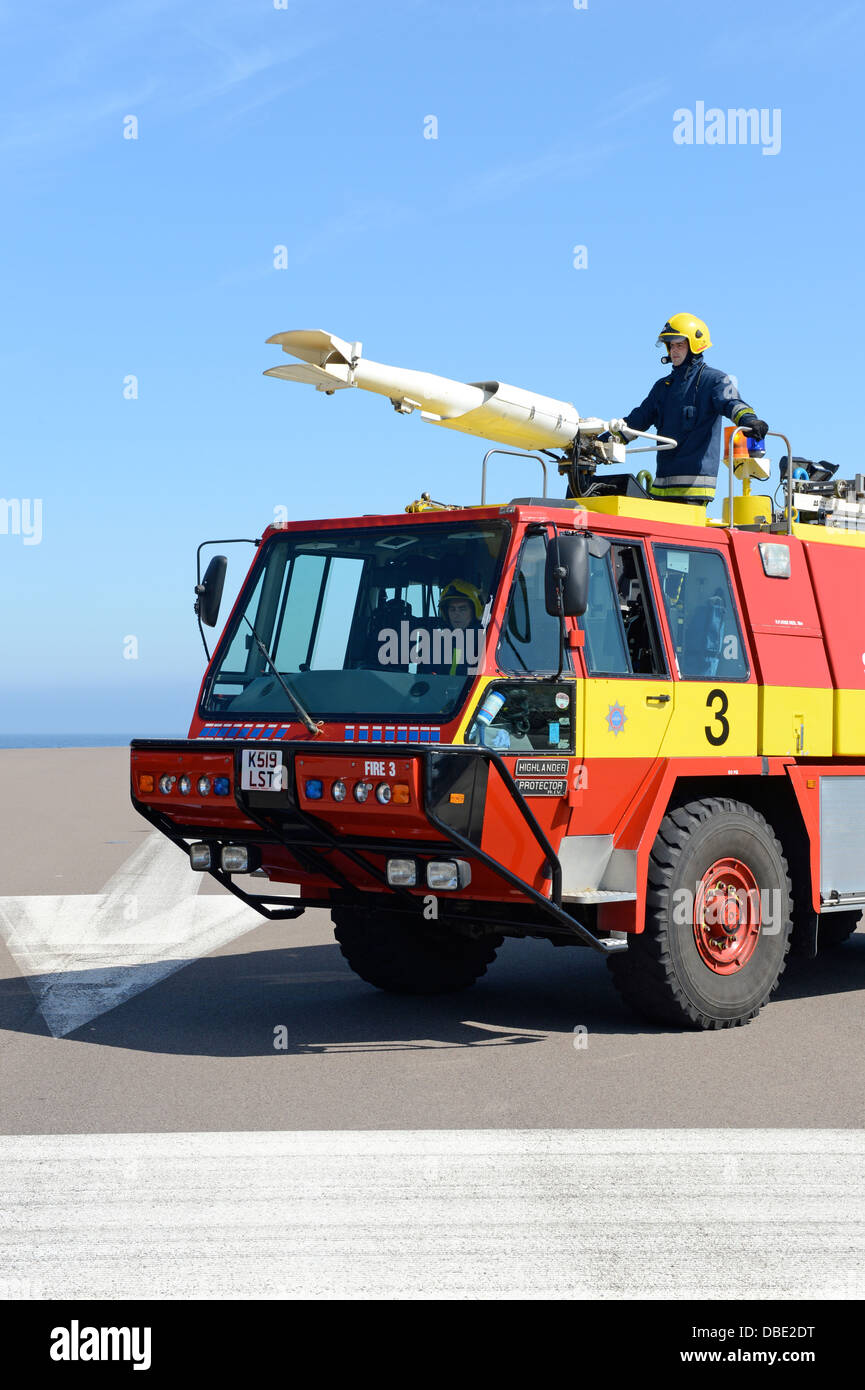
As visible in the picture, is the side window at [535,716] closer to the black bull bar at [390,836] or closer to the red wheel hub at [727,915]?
the black bull bar at [390,836]

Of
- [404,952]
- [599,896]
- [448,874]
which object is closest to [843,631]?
[599,896]

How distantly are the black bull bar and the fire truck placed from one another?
0.05 ft

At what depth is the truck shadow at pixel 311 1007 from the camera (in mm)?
8273

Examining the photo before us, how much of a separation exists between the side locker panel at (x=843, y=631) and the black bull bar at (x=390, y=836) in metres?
2.35

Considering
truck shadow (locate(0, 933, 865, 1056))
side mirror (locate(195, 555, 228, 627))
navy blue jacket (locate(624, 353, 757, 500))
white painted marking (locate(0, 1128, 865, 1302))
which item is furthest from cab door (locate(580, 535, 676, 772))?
white painted marking (locate(0, 1128, 865, 1302))

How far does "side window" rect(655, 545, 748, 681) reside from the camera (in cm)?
865

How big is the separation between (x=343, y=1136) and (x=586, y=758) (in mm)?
2404

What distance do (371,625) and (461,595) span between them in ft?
2.53

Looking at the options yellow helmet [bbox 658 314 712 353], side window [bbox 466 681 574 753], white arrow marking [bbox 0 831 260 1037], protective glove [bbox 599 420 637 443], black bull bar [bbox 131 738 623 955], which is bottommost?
white arrow marking [bbox 0 831 260 1037]

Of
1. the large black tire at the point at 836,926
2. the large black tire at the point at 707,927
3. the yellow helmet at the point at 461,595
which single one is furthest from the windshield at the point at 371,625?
the large black tire at the point at 836,926

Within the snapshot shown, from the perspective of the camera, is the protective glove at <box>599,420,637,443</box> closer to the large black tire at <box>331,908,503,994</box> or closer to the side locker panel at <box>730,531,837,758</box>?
the side locker panel at <box>730,531,837,758</box>

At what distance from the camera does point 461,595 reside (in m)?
8.12
